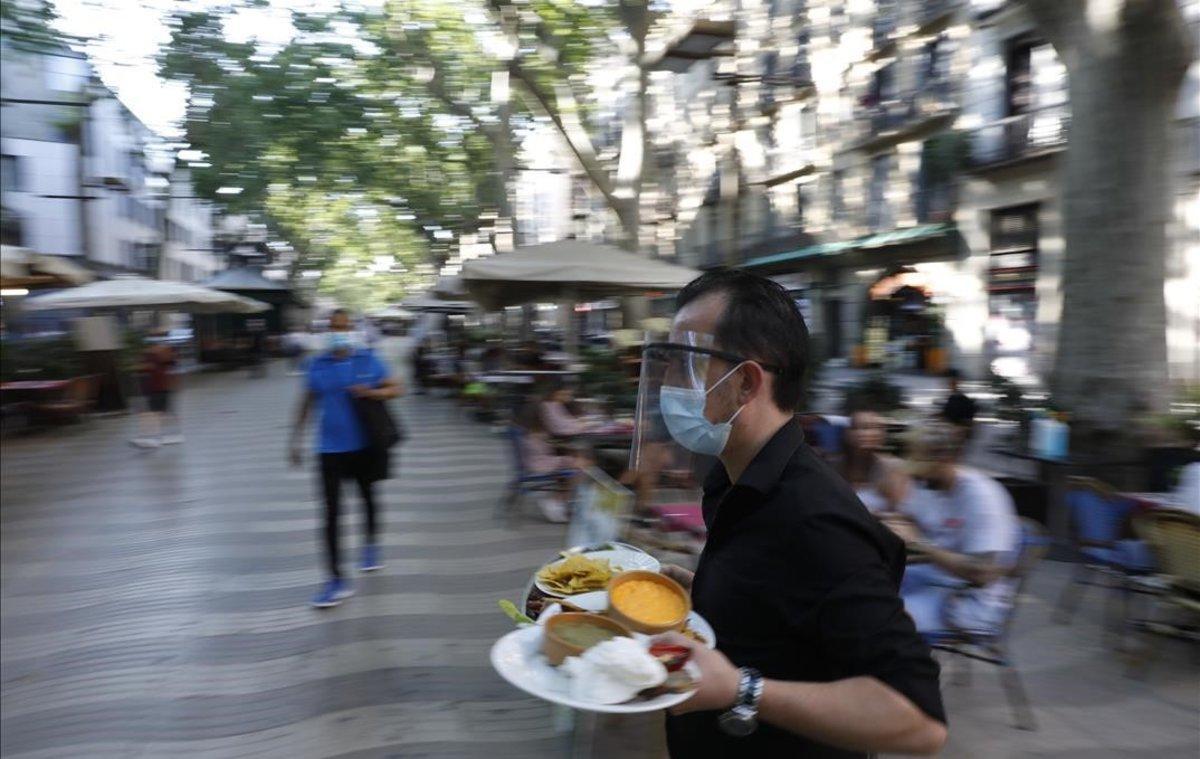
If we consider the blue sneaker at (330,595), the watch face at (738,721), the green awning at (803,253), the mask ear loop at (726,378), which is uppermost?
the green awning at (803,253)

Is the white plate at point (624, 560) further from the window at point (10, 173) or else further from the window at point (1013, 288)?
the window at point (10, 173)

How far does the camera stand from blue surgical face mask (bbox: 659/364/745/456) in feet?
5.44

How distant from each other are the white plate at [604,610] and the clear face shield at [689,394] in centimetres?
36

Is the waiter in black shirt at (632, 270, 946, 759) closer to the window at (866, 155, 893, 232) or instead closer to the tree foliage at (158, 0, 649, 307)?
the tree foliage at (158, 0, 649, 307)

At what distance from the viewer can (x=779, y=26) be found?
28.5m

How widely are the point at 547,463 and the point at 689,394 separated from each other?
19.6 feet

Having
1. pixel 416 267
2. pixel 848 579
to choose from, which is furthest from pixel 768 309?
pixel 416 267

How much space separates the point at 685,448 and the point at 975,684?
3.27 metres

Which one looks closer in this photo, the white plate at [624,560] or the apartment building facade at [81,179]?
the white plate at [624,560]

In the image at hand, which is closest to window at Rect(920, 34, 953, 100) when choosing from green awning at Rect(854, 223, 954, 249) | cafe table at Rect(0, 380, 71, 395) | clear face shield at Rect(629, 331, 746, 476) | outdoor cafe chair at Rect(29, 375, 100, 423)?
→ green awning at Rect(854, 223, 954, 249)

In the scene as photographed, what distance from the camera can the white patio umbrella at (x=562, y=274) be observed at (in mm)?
9977

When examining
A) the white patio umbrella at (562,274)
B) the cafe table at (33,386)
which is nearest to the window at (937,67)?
the white patio umbrella at (562,274)

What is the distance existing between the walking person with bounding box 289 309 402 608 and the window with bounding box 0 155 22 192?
30108 mm

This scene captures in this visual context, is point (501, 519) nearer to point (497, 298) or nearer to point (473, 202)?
point (497, 298)
